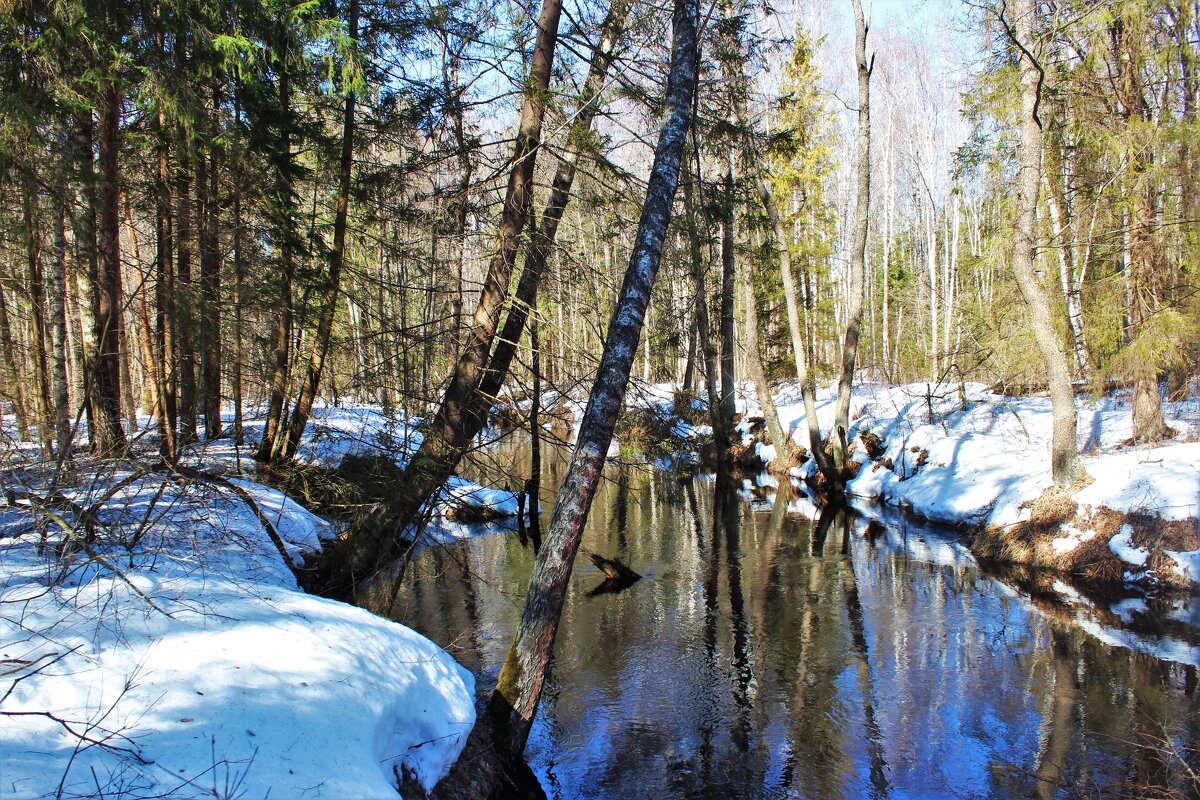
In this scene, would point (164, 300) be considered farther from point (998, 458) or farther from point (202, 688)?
point (998, 458)

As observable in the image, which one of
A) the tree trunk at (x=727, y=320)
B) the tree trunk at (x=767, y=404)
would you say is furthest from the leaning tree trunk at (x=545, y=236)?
the tree trunk at (x=767, y=404)

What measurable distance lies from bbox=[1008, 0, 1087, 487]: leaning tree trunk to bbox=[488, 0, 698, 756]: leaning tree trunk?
7.25 m

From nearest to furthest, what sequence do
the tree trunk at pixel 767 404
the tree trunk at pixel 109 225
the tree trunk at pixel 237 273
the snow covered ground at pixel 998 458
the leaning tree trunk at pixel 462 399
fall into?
the leaning tree trunk at pixel 462 399
the tree trunk at pixel 109 225
the tree trunk at pixel 237 273
the snow covered ground at pixel 998 458
the tree trunk at pixel 767 404

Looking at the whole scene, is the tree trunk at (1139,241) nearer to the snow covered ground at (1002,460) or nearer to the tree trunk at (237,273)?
the snow covered ground at (1002,460)

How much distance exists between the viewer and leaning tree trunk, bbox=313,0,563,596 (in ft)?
24.2

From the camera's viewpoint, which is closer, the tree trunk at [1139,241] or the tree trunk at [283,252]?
the tree trunk at [283,252]

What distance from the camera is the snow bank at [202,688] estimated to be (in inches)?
116

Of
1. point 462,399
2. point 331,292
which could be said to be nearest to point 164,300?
point 331,292

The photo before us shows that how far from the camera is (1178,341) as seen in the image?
1102 cm

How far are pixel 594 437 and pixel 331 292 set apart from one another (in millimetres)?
5542

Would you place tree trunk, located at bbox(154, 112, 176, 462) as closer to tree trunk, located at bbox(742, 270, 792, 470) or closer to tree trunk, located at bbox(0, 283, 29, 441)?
tree trunk, located at bbox(0, 283, 29, 441)

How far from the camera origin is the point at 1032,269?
1098cm

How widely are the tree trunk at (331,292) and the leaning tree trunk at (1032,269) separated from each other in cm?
1002

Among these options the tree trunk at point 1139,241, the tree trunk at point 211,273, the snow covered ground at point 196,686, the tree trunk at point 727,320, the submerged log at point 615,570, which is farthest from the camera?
the tree trunk at point 727,320
